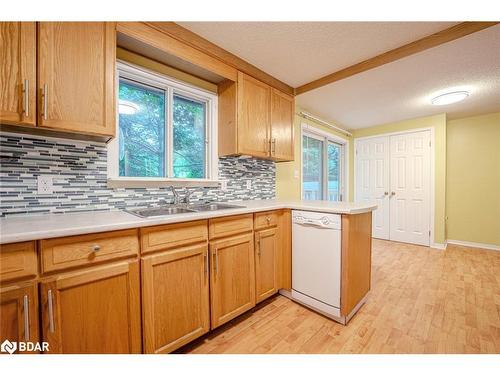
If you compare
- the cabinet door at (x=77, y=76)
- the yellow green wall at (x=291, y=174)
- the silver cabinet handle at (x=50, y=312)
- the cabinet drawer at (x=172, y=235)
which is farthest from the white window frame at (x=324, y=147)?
the silver cabinet handle at (x=50, y=312)

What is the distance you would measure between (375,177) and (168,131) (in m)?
3.91

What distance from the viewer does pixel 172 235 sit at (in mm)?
1200

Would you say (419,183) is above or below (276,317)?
above

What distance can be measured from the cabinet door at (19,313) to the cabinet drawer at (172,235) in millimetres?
424

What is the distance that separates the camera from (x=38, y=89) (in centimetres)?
101

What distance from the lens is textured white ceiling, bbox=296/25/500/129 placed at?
1815 mm

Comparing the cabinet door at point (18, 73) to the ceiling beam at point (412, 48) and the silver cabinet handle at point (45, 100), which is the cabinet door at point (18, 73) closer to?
the silver cabinet handle at point (45, 100)

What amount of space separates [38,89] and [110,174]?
61 centimetres

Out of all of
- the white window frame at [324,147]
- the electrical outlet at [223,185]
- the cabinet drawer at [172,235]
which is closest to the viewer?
the cabinet drawer at [172,235]

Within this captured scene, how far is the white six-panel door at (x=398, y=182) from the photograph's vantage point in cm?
356

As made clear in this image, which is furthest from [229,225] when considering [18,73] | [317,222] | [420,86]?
[420,86]

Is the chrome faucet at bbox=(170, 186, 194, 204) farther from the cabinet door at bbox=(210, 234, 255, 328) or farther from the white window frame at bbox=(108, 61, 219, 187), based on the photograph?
the cabinet door at bbox=(210, 234, 255, 328)
